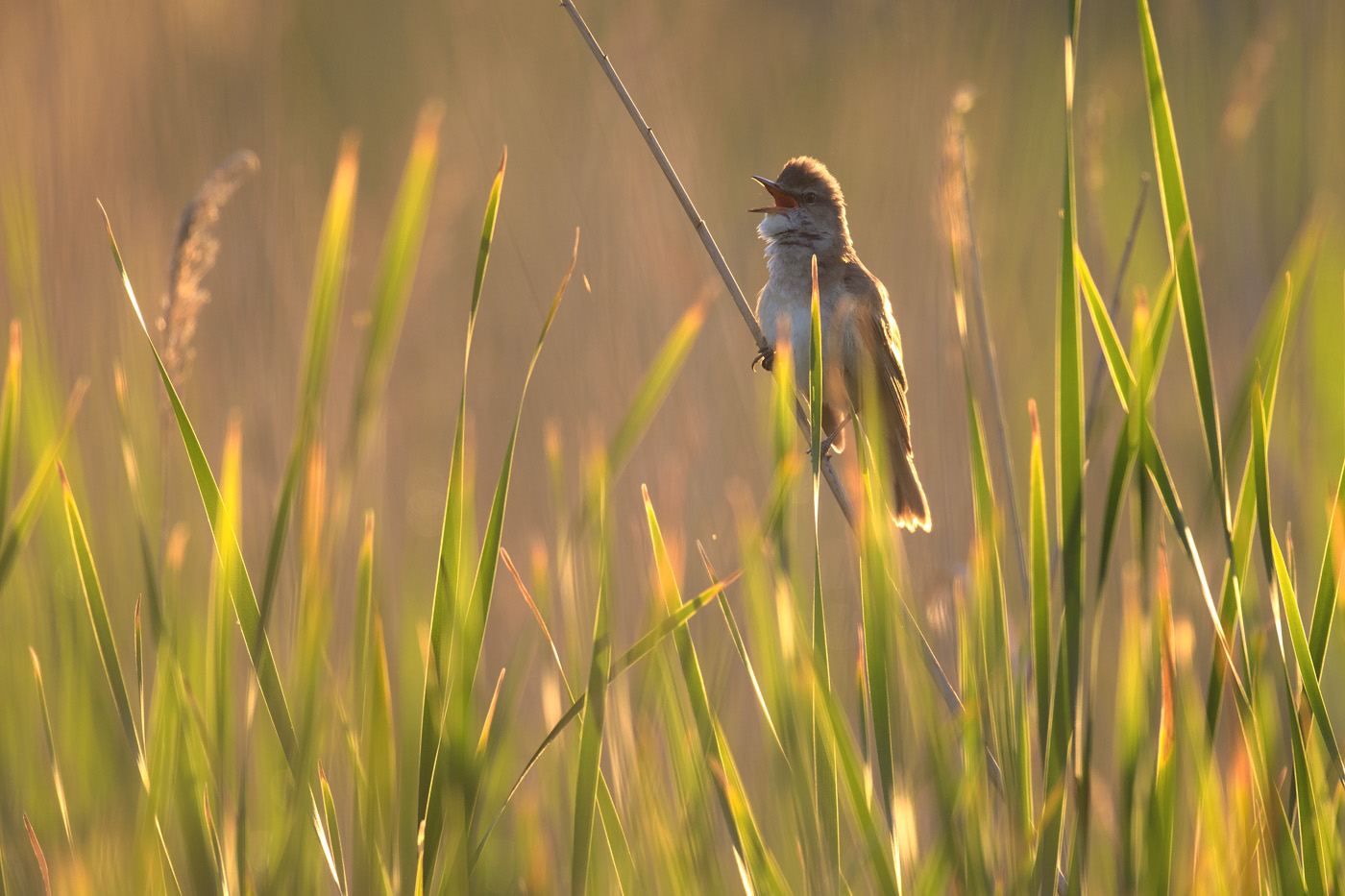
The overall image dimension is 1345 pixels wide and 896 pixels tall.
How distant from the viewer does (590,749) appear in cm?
100

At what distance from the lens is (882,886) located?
103 centimetres

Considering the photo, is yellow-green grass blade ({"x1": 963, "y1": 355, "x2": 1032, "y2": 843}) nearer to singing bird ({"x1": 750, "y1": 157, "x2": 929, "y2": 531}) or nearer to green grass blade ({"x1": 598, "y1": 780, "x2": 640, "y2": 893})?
green grass blade ({"x1": 598, "y1": 780, "x2": 640, "y2": 893})

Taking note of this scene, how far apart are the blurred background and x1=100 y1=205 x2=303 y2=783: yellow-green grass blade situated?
88cm

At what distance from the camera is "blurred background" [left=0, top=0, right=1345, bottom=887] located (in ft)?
8.29

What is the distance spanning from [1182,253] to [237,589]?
40.0 inches

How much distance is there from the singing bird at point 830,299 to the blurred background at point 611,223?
170 mm

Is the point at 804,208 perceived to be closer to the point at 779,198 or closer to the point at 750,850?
the point at 779,198

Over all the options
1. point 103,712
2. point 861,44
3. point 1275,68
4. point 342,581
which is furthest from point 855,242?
point 103,712

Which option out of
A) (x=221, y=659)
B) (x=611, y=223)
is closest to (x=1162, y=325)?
(x=221, y=659)

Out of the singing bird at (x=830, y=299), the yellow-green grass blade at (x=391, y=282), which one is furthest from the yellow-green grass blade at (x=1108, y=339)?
the singing bird at (x=830, y=299)

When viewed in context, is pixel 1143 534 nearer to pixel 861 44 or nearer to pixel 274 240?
pixel 274 240

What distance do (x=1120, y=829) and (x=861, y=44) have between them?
3824mm

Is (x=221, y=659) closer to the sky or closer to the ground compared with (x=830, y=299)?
closer to the ground

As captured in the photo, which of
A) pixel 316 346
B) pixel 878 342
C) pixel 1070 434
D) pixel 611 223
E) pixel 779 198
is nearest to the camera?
pixel 316 346
